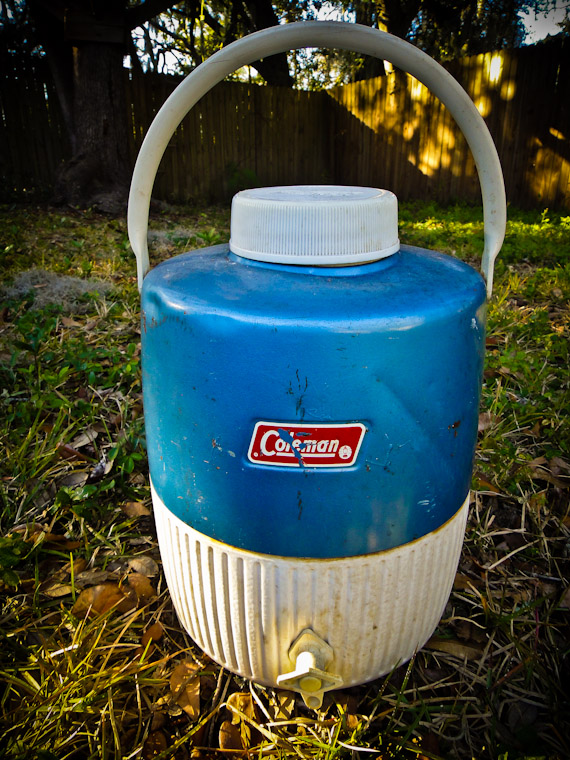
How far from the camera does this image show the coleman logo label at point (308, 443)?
896mm

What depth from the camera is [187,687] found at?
1234mm

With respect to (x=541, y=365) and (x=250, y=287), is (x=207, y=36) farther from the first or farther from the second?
(x=250, y=287)

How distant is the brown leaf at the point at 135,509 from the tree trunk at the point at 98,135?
4355 mm

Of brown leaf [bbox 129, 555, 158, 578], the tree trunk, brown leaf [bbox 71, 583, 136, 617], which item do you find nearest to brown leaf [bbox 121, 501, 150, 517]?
brown leaf [bbox 129, 555, 158, 578]

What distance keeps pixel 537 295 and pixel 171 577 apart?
305cm

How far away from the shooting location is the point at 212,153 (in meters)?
7.82

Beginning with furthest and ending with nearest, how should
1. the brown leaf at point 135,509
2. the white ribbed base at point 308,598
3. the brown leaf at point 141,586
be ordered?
1. the brown leaf at point 135,509
2. the brown leaf at point 141,586
3. the white ribbed base at point 308,598

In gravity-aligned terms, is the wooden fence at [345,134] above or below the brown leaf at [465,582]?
above

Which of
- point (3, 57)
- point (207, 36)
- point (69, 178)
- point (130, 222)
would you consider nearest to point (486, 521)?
point (130, 222)

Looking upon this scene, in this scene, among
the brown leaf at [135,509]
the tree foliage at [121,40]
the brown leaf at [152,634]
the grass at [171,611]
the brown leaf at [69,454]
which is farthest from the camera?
the tree foliage at [121,40]

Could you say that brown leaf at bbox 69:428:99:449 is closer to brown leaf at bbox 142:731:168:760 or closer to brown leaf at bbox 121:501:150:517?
brown leaf at bbox 121:501:150:517

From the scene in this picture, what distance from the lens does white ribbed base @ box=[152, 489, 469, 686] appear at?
39.8 inches

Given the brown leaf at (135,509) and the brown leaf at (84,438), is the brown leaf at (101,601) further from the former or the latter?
the brown leaf at (84,438)

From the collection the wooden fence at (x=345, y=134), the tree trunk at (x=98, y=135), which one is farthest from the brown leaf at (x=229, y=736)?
the wooden fence at (x=345, y=134)
